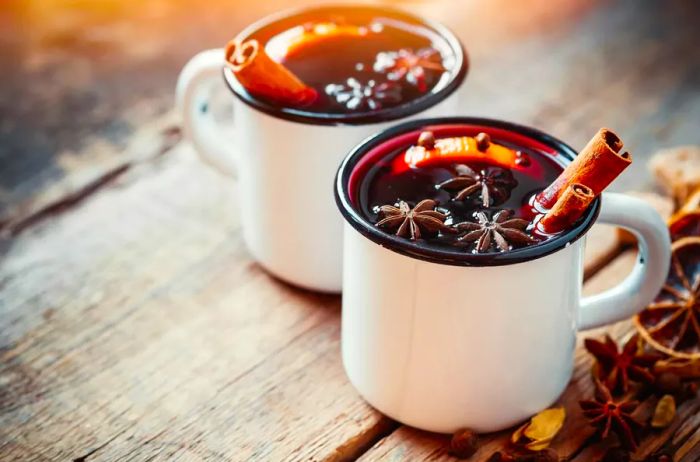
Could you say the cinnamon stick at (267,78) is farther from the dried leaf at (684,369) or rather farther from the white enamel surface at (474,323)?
the dried leaf at (684,369)

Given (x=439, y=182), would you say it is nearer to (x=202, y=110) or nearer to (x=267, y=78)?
(x=267, y=78)

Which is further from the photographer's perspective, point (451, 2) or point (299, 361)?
point (451, 2)

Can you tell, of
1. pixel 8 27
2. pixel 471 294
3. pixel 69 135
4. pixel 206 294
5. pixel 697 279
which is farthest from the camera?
pixel 8 27

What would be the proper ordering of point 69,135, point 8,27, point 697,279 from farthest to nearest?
point 8,27
point 69,135
point 697,279

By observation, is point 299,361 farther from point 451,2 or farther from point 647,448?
point 451,2

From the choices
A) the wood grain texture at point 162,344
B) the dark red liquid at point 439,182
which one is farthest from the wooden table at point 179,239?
the dark red liquid at point 439,182

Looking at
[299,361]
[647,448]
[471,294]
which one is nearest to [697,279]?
[647,448]

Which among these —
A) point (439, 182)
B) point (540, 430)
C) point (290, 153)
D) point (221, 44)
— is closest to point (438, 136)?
point (439, 182)

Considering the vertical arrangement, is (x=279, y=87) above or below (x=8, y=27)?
above
